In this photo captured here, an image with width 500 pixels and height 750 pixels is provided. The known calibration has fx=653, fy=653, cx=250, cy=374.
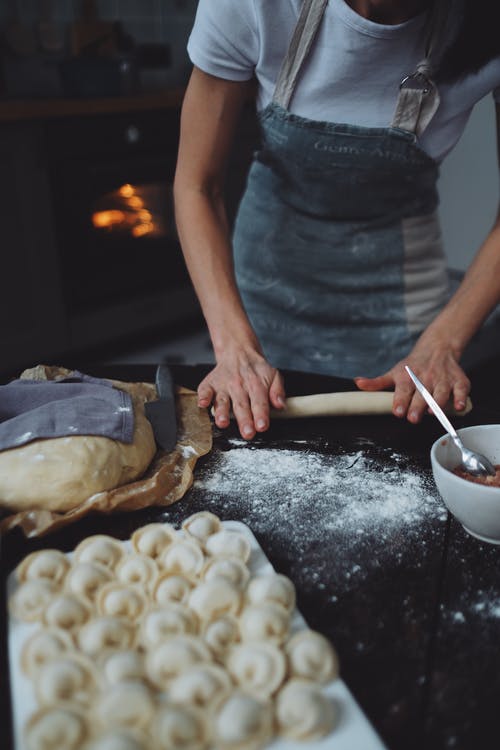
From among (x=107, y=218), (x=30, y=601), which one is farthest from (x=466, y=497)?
(x=107, y=218)

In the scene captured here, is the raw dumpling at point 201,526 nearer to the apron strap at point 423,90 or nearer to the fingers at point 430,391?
the fingers at point 430,391

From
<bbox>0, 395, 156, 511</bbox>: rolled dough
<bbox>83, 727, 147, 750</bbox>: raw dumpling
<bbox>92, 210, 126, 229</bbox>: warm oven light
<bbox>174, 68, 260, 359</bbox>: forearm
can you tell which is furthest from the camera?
<bbox>92, 210, 126, 229</bbox>: warm oven light

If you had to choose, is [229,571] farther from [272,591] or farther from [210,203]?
[210,203]

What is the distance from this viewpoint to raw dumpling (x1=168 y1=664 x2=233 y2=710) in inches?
19.4

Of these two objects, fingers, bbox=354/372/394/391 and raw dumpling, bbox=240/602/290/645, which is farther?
fingers, bbox=354/372/394/391

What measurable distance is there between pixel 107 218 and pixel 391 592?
2259 millimetres

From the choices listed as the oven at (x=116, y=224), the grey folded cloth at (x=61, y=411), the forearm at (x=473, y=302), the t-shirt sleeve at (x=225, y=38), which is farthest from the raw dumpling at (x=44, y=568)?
the oven at (x=116, y=224)

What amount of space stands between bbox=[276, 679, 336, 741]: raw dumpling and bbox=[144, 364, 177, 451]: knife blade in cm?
45

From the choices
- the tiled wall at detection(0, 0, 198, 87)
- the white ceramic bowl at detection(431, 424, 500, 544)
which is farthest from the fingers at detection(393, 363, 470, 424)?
the tiled wall at detection(0, 0, 198, 87)

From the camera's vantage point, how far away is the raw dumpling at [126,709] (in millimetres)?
475

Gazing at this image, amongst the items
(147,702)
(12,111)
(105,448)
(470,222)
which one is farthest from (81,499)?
(470,222)

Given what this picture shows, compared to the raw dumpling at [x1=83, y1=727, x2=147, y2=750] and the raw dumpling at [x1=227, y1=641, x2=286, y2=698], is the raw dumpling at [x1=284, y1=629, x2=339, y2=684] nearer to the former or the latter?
the raw dumpling at [x1=227, y1=641, x2=286, y2=698]

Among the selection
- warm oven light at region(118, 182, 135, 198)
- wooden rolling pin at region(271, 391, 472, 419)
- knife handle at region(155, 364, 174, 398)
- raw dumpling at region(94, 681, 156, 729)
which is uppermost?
raw dumpling at region(94, 681, 156, 729)

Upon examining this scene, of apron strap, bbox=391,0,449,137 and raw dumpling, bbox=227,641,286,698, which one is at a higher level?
apron strap, bbox=391,0,449,137
